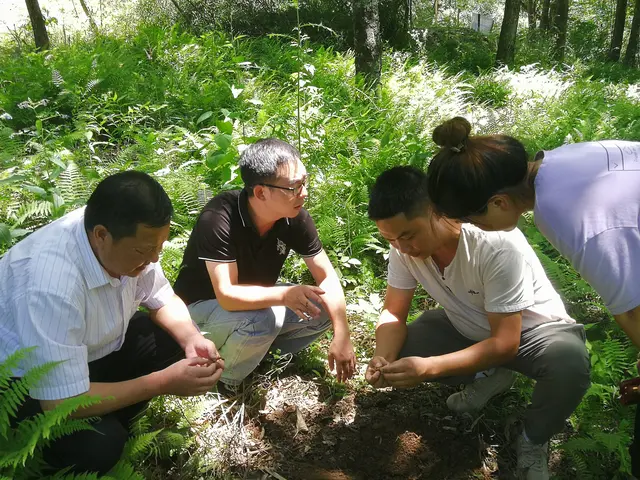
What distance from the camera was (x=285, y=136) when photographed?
4938 millimetres

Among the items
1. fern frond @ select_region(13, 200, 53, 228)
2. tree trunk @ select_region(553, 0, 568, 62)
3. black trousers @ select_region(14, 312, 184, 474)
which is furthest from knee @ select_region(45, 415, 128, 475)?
tree trunk @ select_region(553, 0, 568, 62)

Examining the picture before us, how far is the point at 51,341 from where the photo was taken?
1.88 meters

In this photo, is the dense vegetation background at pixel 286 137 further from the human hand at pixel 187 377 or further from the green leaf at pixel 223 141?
the human hand at pixel 187 377

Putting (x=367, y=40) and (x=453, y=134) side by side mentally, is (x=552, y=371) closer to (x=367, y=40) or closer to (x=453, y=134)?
(x=453, y=134)

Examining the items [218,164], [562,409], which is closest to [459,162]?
[562,409]

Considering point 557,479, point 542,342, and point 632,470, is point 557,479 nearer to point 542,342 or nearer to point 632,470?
point 632,470

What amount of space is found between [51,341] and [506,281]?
186 centimetres

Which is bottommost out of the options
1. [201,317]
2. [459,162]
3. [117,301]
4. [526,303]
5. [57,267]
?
[201,317]

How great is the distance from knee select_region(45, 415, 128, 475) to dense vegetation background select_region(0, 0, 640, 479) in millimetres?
95

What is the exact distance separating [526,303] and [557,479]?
2.85 ft

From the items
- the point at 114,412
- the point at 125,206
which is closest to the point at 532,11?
the point at 125,206

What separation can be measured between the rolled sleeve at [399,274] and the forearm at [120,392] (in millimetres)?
1287

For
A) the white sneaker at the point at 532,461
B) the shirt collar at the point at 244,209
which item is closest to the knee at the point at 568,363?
the white sneaker at the point at 532,461

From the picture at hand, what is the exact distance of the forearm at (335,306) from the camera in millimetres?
2925
